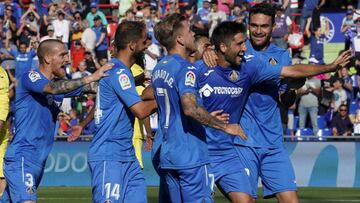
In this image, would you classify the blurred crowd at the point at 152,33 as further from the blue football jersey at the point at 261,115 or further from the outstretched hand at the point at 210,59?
the outstretched hand at the point at 210,59

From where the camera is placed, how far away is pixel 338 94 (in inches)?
1038

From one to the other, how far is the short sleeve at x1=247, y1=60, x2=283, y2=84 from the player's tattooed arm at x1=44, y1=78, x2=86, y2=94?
5.95 feet

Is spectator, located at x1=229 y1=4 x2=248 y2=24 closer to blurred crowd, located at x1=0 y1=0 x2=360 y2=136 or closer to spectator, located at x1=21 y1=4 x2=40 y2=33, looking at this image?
blurred crowd, located at x1=0 y1=0 x2=360 y2=136

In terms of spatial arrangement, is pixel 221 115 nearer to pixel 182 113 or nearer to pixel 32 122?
pixel 182 113

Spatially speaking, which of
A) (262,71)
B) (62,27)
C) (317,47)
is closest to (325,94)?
(317,47)

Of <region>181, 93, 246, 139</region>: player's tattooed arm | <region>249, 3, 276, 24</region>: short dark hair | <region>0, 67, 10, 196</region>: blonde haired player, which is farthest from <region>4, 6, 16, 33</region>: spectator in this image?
<region>181, 93, 246, 139</region>: player's tattooed arm

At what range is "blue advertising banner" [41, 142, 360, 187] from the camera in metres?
22.8

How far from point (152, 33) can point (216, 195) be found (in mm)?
9332

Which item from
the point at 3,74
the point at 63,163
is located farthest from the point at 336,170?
the point at 3,74

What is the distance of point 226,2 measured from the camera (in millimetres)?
29516

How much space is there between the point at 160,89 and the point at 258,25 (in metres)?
1.87

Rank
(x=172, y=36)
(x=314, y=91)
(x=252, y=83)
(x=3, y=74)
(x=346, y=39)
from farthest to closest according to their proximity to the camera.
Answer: (x=346, y=39)
(x=314, y=91)
(x=3, y=74)
(x=252, y=83)
(x=172, y=36)

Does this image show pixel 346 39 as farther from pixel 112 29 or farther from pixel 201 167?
pixel 201 167

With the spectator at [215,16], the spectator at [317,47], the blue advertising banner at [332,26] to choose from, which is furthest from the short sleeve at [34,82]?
the blue advertising banner at [332,26]
